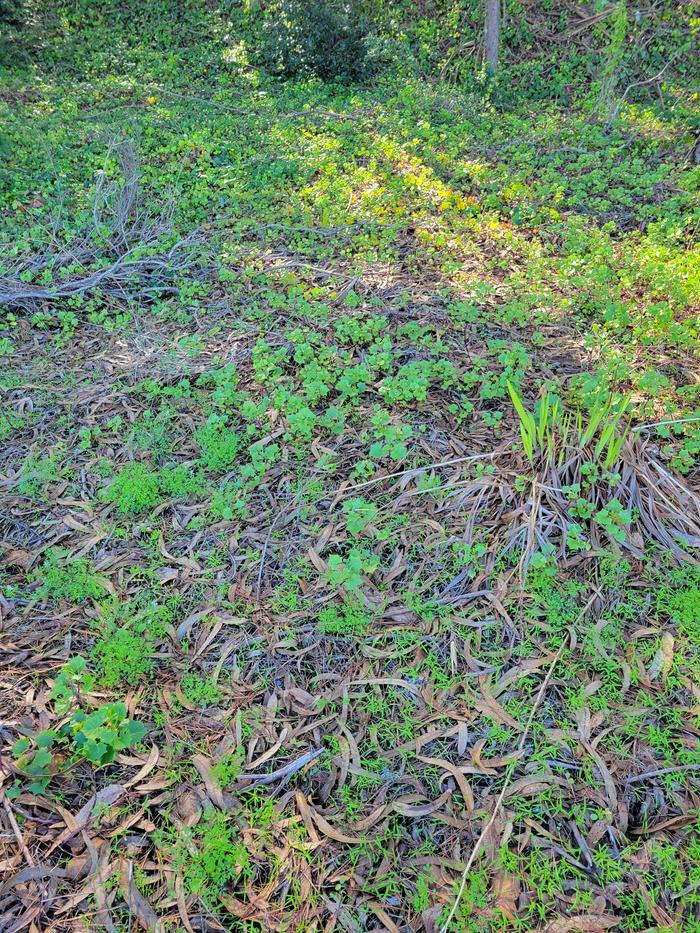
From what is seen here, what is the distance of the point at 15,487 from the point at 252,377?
1368 millimetres

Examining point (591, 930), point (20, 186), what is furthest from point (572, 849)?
point (20, 186)

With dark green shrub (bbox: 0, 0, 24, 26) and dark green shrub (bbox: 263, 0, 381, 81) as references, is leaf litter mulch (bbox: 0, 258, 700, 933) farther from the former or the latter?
dark green shrub (bbox: 0, 0, 24, 26)

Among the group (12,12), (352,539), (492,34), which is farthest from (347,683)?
(12,12)

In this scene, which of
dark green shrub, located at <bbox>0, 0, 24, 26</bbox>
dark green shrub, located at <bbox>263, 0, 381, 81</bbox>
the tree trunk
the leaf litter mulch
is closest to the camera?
the leaf litter mulch

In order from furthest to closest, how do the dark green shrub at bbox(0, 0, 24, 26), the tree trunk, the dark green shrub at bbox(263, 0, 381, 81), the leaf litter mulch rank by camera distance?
the dark green shrub at bbox(0, 0, 24, 26) → the dark green shrub at bbox(263, 0, 381, 81) → the tree trunk → the leaf litter mulch

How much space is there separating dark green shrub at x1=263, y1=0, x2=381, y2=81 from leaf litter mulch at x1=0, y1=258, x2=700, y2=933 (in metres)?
5.92

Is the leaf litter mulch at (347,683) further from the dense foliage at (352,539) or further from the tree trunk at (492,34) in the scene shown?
the tree trunk at (492,34)

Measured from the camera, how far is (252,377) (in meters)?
3.65

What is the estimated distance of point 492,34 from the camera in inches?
285

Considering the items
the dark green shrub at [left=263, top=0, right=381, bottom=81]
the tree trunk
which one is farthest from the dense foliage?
the dark green shrub at [left=263, top=0, right=381, bottom=81]

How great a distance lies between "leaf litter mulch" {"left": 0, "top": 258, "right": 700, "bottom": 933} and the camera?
193cm

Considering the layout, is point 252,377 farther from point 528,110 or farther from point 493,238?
point 528,110

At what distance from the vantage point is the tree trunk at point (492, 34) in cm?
710

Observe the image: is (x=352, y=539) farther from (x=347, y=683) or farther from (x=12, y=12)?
(x=12, y=12)
